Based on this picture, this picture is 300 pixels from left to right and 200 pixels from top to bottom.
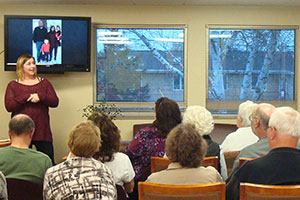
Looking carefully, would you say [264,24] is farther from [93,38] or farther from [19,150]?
[19,150]

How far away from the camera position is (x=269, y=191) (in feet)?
6.44

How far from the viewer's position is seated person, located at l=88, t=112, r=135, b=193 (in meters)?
2.74

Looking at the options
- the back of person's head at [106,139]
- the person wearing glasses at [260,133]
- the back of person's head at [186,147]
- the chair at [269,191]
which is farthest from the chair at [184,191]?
the back of person's head at [106,139]

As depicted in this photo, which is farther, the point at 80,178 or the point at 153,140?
the point at 153,140

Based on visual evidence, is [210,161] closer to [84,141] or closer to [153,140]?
[153,140]

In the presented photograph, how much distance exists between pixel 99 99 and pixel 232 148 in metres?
2.89

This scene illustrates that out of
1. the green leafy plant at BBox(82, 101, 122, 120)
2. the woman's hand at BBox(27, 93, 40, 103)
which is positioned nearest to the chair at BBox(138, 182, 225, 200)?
the woman's hand at BBox(27, 93, 40, 103)

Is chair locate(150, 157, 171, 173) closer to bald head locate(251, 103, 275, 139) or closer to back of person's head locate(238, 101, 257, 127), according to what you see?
bald head locate(251, 103, 275, 139)

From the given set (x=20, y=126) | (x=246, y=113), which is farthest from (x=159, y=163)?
(x=246, y=113)

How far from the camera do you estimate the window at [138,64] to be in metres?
5.79

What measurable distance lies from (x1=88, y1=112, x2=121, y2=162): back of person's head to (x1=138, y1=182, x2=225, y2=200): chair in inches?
28.4

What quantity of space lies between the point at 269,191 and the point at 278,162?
8.4 inches

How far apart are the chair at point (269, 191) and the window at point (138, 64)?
Answer: 3.89 m

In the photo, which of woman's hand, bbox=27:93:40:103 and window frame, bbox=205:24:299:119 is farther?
window frame, bbox=205:24:299:119
